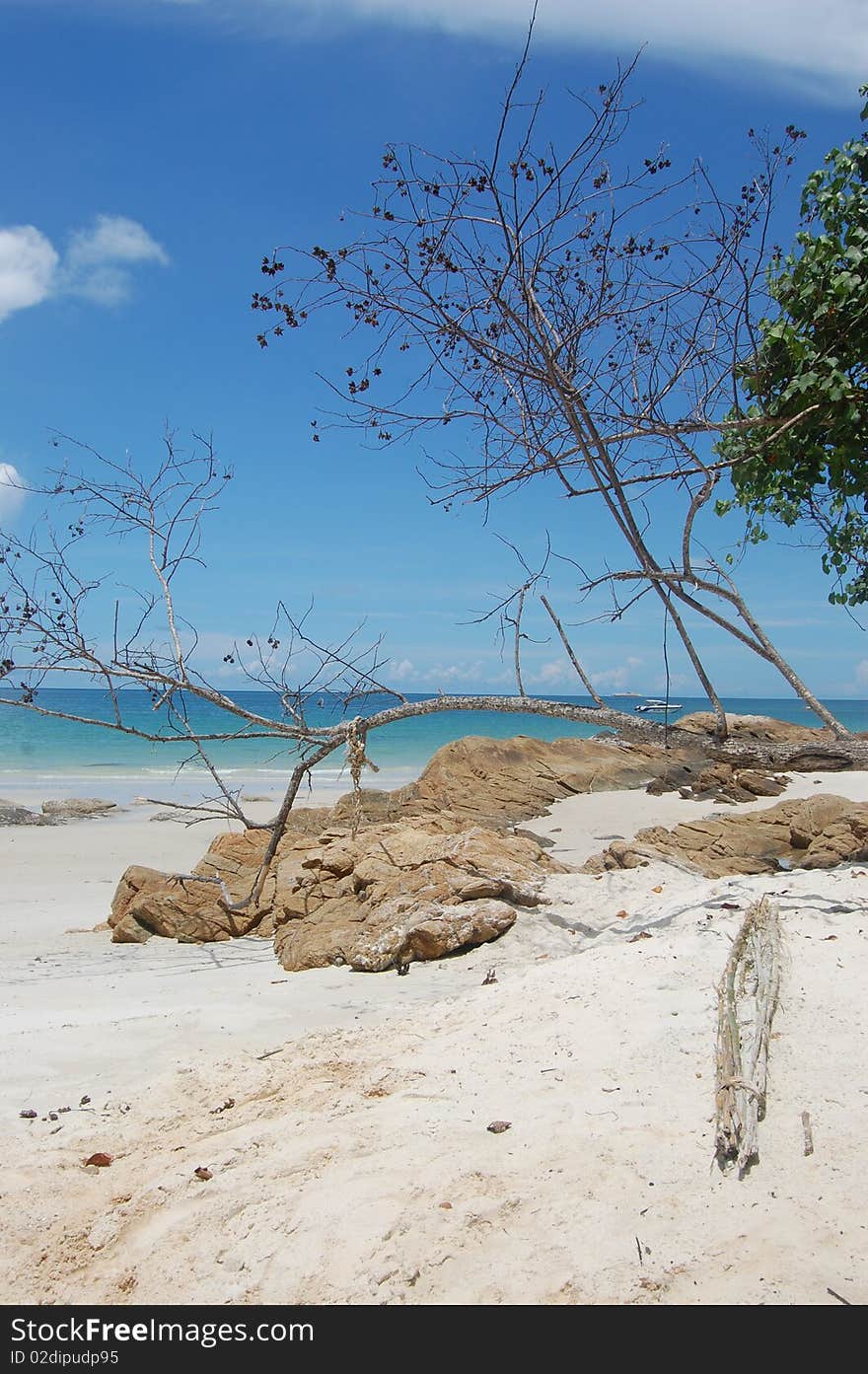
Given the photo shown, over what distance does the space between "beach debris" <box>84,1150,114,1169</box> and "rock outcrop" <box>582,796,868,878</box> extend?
496 centimetres

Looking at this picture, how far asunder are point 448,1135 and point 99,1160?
4.08 ft

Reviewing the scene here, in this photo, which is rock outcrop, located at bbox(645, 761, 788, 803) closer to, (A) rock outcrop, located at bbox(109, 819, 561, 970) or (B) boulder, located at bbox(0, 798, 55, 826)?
(A) rock outcrop, located at bbox(109, 819, 561, 970)

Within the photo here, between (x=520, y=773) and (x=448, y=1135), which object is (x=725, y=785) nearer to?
(x=520, y=773)

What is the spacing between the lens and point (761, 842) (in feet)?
29.8

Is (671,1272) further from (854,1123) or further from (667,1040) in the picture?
(667,1040)

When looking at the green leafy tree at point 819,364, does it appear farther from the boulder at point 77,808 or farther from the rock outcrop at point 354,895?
the boulder at point 77,808

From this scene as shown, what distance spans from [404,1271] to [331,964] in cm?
345

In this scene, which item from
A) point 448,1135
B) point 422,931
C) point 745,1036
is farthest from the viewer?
point 422,931

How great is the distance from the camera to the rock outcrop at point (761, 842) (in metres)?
7.87

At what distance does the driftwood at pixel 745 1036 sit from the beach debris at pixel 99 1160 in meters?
2.08

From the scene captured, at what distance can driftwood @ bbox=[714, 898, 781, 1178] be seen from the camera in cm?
295

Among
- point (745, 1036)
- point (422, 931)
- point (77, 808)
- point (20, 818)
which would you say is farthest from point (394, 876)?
point (77, 808)

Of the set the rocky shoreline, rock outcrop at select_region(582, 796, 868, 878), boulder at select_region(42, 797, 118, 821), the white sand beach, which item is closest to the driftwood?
the white sand beach
